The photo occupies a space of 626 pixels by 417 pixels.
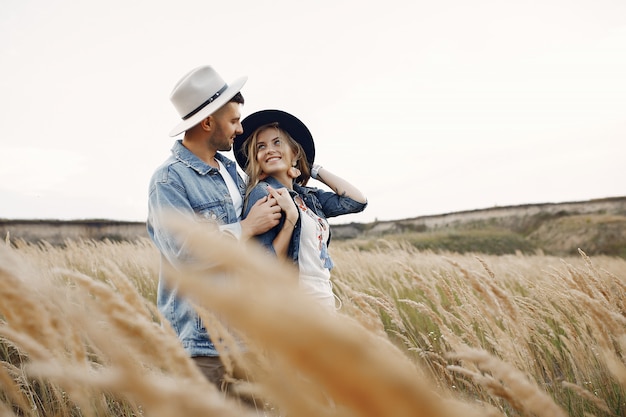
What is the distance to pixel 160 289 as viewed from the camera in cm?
257

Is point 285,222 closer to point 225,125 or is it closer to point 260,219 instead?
point 260,219

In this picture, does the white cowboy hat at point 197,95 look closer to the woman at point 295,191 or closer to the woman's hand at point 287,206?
the woman at point 295,191

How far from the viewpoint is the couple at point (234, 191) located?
235cm

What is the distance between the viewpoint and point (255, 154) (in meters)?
3.02

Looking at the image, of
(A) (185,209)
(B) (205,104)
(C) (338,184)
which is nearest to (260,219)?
(A) (185,209)

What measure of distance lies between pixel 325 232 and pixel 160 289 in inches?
46.3

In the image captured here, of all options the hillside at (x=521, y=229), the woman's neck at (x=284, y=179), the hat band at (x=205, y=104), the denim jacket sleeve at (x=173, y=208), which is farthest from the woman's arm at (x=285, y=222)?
the hillside at (x=521, y=229)

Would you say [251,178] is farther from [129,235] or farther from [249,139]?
[129,235]

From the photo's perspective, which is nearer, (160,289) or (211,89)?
(160,289)

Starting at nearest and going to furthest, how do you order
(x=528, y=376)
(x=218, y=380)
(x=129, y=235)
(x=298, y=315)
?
(x=298, y=315) → (x=528, y=376) → (x=218, y=380) → (x=129, y=235)

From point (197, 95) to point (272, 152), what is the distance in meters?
0.63

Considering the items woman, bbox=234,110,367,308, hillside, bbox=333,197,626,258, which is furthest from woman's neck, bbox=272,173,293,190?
hillside, bbox=333,197,626,258

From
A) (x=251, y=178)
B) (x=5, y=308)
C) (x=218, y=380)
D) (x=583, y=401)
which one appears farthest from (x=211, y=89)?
(x=583, y=401)

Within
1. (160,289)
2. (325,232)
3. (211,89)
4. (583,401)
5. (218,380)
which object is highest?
(211,89)
